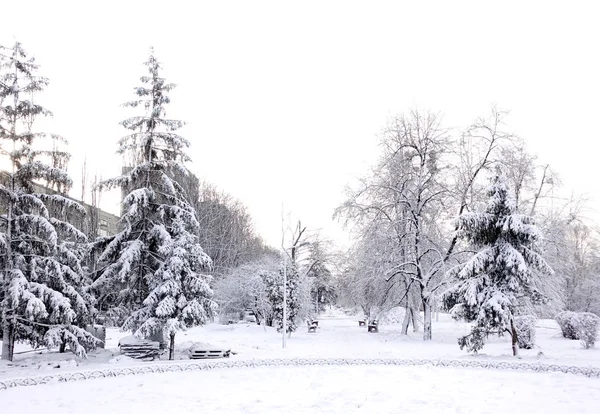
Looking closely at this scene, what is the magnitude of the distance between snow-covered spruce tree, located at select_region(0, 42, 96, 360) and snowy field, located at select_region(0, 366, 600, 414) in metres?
4.24

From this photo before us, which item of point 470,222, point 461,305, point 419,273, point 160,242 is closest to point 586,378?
point 461,305

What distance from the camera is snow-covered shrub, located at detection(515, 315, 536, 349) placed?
22172 mm

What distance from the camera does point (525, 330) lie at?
22.3 m

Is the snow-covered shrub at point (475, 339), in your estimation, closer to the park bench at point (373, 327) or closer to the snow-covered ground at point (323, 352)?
the snow-covered ground at point (323, 352)

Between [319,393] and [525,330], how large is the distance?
13510mm

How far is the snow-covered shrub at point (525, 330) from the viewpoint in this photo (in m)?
22.2

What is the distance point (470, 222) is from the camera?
19828 mm

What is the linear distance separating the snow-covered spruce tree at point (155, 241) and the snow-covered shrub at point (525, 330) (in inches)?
538

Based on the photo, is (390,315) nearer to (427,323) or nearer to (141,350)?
(427,323)

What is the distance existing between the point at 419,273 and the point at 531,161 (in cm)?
856

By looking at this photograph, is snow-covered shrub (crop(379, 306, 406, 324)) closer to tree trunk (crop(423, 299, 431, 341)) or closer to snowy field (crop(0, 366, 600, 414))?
tree trunk (crop(423, 299, 431, 341))

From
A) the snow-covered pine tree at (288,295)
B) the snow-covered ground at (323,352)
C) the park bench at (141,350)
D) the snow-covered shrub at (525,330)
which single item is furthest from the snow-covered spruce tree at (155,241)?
the snow-covered shrub at (525,330)

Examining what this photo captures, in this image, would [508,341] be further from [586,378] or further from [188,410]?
[188,410]

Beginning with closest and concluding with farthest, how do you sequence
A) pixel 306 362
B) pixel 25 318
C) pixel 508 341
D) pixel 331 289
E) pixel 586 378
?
pixel 586 378 < pixel 25 318 < pixel 306 362 < pixel 508 341 < pixel 331 289
